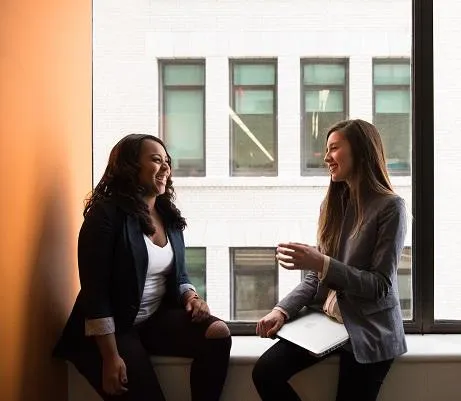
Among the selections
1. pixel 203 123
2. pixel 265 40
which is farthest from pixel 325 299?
pixel 265 40

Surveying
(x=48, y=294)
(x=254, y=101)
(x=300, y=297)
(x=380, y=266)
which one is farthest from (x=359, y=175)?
(x=48, y=294)

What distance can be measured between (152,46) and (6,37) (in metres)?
0.95

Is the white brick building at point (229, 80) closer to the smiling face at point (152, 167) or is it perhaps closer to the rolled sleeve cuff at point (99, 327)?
the smiling face at point (152, 167)

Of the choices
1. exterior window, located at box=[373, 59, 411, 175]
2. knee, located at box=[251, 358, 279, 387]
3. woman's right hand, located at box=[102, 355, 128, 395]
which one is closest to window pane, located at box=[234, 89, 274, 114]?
exterior window, located at box=[373, 59, 411, 175]

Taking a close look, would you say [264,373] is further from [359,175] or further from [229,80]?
[229,80]

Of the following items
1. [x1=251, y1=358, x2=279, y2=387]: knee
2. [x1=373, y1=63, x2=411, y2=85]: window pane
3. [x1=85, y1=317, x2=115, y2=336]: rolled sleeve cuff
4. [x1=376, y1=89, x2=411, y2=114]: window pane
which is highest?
[x1=373, y1=63, x2=411, y2=85]: window pane

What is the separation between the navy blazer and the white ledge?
0.31 metres

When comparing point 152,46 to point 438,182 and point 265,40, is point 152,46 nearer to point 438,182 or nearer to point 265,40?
point 265,40

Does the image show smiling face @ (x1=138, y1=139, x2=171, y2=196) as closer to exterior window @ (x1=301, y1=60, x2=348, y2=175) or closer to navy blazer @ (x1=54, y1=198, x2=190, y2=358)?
navy blazer @ (x1=54, y1=198, x2=190, y2=358)

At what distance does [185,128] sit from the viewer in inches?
101

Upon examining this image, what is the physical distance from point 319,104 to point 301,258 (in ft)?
3.04

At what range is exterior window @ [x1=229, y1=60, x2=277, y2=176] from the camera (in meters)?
2.52

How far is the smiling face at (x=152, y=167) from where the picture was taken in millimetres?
2012

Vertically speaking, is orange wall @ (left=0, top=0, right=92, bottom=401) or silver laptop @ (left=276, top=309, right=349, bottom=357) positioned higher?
orange wall @ (left=0, top=0, right=92, bottom=401)
